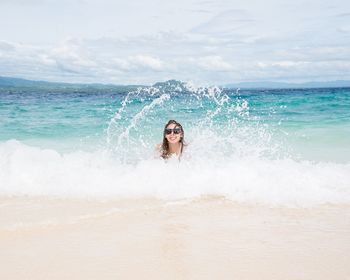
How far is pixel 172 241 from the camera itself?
4.42 metres

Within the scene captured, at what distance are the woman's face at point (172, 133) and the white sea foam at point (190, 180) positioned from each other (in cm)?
42

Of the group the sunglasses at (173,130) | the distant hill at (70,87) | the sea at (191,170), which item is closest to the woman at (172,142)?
the sunglasses at (173,130)

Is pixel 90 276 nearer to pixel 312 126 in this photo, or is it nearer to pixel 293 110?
pixel 312 126

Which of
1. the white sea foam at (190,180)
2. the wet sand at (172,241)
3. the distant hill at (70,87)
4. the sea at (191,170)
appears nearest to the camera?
the wet sand at (172,241)

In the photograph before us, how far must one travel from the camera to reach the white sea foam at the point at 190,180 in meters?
6.41

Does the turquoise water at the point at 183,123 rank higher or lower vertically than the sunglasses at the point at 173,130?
lower

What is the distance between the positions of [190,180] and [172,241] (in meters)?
2.57

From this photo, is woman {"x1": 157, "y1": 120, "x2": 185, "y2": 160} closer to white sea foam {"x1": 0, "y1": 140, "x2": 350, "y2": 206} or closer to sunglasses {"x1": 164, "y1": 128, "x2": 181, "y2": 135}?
sunglasses {"x1": 164, "y1": 128, "x2": 181, "y2": 135}

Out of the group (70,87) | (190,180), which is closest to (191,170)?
(190,180)

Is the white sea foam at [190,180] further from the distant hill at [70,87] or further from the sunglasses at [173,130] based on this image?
the distant hill at [70,87]

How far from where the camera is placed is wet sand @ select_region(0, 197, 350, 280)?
3.72m

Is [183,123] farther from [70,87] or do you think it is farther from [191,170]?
[70,87]

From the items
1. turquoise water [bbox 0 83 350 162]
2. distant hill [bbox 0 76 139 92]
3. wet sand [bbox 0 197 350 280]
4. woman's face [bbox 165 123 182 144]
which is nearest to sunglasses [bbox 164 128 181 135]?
woman's face [bbox 165 123 182 144]

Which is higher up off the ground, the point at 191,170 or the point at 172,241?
the point at 191,170
